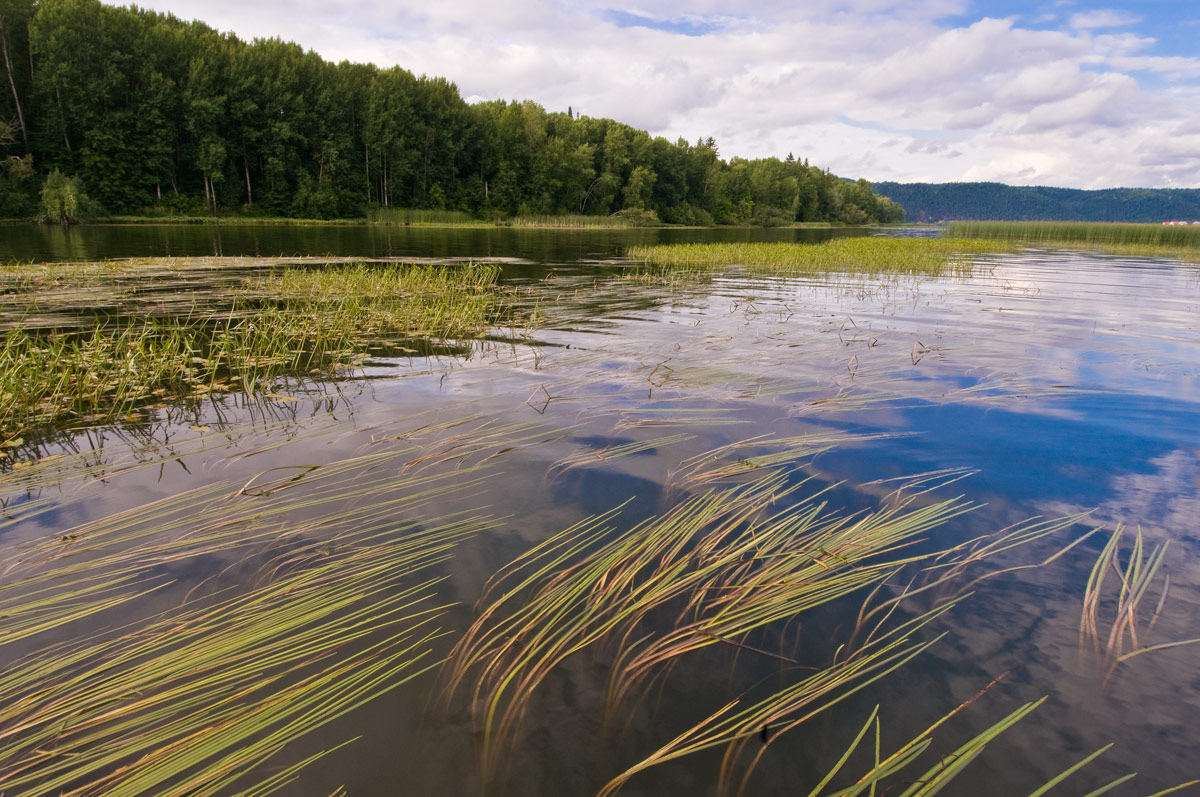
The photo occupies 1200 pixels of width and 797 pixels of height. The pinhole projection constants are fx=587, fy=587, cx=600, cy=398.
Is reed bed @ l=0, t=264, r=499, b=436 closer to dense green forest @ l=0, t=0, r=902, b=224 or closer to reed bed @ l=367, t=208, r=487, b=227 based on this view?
dense green forest @ l=0, t=0, r=902, b=224

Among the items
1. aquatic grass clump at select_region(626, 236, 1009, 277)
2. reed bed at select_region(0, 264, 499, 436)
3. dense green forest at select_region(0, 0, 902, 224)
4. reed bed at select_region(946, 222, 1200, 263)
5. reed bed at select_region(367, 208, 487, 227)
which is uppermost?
dense green forest at select_region(0, 0, 902, 224)

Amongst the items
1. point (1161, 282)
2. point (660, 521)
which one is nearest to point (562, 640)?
point (660, 521)

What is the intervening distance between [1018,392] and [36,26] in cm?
8057

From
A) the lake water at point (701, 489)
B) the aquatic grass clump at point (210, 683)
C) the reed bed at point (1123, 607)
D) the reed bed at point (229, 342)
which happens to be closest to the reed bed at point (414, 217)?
the reed bed at point (229, 342)

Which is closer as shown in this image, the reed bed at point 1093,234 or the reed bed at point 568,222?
the reed bed at point 1093,234

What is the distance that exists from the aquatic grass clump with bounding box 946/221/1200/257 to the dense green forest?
4757 cm

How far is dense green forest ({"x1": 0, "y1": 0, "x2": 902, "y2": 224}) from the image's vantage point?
5322 centimetres

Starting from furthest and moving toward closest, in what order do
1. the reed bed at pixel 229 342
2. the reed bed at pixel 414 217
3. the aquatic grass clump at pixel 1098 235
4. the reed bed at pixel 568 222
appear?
1. the reed bed at pixel 568 222
2. the reed bed at pixel 414 217
3. the aquatic grass clump at pixel 1098 235
4. the reed bed at pixel 229 342

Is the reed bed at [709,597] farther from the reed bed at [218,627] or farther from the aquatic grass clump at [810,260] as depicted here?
the aquatic grass clump at [810,260]

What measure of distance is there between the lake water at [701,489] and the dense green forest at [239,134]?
50.6m

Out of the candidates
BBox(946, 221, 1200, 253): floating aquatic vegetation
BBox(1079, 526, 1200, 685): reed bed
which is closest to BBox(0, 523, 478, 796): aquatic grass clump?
BBox(1079, 526, 1200, 685): reed bed

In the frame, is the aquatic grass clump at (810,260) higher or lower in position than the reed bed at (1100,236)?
lower

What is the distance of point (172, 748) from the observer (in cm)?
238

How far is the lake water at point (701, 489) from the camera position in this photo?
2.63m
